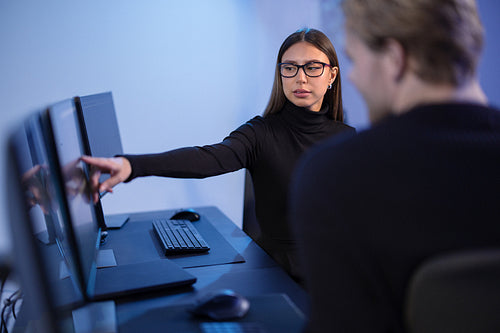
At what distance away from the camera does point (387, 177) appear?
2.01ft

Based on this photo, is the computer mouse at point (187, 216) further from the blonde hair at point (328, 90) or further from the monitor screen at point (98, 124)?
the blonde hair at point (328, 90)

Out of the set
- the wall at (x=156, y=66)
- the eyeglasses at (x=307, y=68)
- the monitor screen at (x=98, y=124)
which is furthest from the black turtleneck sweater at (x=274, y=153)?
the wall at (x=156, y=66)

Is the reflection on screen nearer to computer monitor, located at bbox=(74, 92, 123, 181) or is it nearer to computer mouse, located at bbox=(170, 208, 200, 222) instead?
computer monitor, located at bbox=(74, 92, 123, 181)

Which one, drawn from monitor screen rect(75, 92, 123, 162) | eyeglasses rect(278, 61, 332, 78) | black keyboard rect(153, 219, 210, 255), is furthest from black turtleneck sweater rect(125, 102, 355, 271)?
monitor screen rect(75, 92, 123, 162)

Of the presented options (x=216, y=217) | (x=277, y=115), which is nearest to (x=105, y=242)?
(x=216, y=217)

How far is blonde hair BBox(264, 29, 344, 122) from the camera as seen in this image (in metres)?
1.82

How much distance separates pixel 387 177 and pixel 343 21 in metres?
0.31

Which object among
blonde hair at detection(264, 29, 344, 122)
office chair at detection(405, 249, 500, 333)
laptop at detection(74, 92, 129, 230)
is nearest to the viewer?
office chair at detection(405, 249, 500, 333)

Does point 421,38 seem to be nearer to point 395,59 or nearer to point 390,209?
point 395,59

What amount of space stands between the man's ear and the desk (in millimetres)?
567

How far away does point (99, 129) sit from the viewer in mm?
1507

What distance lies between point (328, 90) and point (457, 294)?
1.46 meters

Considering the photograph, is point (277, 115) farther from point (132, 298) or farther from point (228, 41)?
point (228, 41)

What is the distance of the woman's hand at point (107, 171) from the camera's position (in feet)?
3.83
